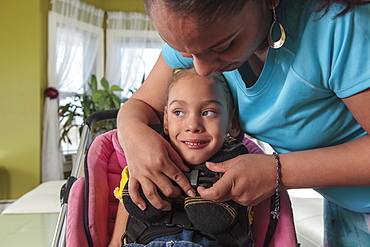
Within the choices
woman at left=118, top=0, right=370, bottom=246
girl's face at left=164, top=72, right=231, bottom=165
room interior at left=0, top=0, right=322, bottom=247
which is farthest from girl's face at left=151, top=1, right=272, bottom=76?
room interior at left=0, top=0, right=322, bottom=247

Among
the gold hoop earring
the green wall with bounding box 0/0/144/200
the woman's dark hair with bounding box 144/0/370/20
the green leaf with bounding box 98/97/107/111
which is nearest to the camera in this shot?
the woman's dark hair with bounding box 144/0/370/20

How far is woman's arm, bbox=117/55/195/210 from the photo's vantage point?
2.85 ft

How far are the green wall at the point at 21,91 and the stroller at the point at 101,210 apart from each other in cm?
380

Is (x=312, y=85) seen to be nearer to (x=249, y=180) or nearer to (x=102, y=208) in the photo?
(x=249, y=180)

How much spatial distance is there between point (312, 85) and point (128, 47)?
231 inches

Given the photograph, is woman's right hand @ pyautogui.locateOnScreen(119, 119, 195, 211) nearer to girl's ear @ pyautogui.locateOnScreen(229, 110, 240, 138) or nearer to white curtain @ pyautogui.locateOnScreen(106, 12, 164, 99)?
girl's ear @ pyautogui.locateOnScreen(229, 110, 240, 138)

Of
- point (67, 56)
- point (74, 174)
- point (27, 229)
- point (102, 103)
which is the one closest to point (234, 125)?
point (74, 174)

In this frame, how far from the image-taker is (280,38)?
27.3 inches

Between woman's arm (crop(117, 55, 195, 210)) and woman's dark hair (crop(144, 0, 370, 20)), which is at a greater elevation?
woman's dark hair (crop(144, 0, 370, 20))

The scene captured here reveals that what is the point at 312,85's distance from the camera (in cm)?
70

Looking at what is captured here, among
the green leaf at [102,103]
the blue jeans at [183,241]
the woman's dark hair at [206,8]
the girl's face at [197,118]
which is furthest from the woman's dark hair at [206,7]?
the green leaf at [102,103]

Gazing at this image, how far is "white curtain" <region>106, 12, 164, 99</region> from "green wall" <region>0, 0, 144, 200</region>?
132 cm

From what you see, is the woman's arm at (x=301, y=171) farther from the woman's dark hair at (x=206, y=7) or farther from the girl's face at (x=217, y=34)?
the woman's dark hair at (x=206, y=7)

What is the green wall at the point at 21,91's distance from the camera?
471 centimetres
